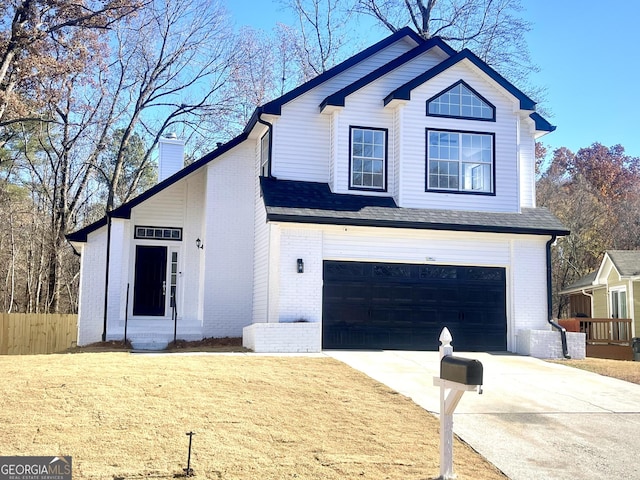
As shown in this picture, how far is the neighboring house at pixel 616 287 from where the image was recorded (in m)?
26.2

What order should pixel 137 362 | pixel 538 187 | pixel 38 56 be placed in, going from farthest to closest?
1. pixel 538 187
2. pixel 38 56
3. pixel 137 362

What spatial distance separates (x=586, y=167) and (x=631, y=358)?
34.2 meters

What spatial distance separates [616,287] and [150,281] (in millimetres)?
19742

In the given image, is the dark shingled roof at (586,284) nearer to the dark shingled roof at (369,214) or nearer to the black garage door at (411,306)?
the dark shingled roof at (369,214)

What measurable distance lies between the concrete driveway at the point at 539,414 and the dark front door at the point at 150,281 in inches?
265

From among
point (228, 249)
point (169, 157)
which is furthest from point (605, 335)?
point (169, 157)

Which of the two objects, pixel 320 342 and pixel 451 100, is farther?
pixel 451 100

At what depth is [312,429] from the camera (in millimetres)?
8148

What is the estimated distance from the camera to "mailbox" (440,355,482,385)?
6.25 m

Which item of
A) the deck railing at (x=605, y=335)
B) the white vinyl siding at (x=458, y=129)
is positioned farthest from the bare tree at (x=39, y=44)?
the deck railing at (x=605, y=335)

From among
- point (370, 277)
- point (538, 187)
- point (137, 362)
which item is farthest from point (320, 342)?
point (538, 187)

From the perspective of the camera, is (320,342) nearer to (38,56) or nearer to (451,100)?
(451,100)

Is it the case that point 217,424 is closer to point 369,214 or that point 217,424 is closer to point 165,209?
point 369,214
